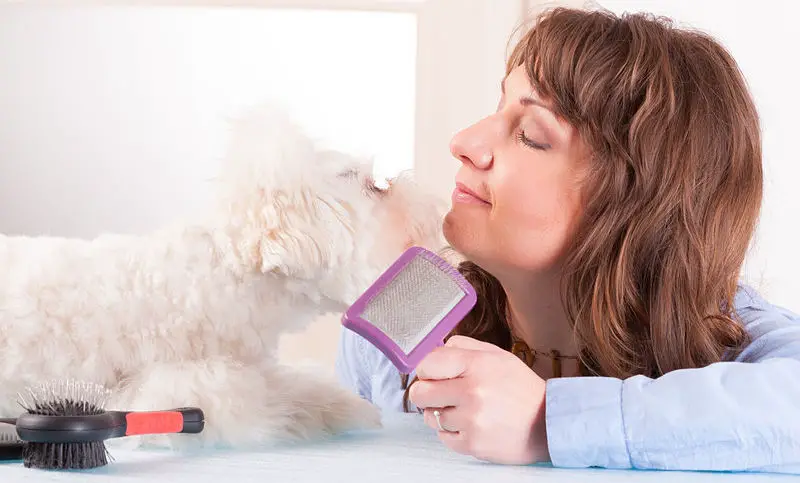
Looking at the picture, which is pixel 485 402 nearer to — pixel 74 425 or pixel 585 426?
pixel 585 426

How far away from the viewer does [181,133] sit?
2623mm

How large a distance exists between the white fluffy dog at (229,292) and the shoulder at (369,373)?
457 millimetres

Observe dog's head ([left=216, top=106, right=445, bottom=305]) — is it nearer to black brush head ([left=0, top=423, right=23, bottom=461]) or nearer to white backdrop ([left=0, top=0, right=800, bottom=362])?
black brush head ([left=0, top=423, right=23, bottom=461])

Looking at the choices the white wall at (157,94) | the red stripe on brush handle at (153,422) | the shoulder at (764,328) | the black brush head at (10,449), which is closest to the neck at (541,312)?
the shoulder at (764,328)

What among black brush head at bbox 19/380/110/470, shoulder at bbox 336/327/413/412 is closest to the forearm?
black brush head at bbox 19/380/110/470

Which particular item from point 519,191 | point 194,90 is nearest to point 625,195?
point 519,191

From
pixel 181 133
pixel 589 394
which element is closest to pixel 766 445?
pixel 589 394

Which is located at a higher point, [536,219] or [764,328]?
[536,219]

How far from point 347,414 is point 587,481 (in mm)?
336

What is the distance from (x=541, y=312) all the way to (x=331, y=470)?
54cm

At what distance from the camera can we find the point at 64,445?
0.89 meters

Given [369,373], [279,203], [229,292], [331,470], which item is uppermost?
[279,203]

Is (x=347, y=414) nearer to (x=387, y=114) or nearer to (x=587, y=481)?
(x=587, y=481)

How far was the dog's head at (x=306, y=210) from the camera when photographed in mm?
1134
